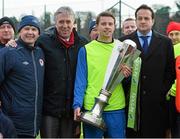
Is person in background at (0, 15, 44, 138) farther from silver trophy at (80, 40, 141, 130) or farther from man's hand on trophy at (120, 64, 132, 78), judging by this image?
man's hand on trophy at (120, 64, 132, 78)

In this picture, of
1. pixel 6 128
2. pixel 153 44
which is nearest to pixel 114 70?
pixel 153 44

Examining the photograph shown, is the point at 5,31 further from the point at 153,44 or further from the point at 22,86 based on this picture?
the point at 153,44

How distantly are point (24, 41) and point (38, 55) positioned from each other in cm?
23

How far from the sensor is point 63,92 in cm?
516

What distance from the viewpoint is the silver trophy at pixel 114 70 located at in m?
4.74

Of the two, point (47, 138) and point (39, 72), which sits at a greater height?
point (39, 72)

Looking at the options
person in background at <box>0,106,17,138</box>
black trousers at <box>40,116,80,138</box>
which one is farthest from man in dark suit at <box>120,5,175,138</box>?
person in background at <box>0,106,17,138</box>

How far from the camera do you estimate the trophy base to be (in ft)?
15.4

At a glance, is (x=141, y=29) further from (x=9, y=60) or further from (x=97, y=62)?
(x=9, y=60)

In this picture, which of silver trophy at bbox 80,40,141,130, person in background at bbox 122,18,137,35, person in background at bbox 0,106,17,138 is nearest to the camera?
person in background at bbox 0,106,17,138

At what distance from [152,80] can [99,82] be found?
0.65 metres

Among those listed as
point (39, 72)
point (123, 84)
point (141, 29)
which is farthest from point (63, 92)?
point (141, 29)

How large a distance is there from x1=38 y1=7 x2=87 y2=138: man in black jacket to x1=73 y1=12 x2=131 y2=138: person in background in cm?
24

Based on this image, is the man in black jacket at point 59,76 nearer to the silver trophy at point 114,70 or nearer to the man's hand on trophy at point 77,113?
the man's hand on trophy at point 77,113
